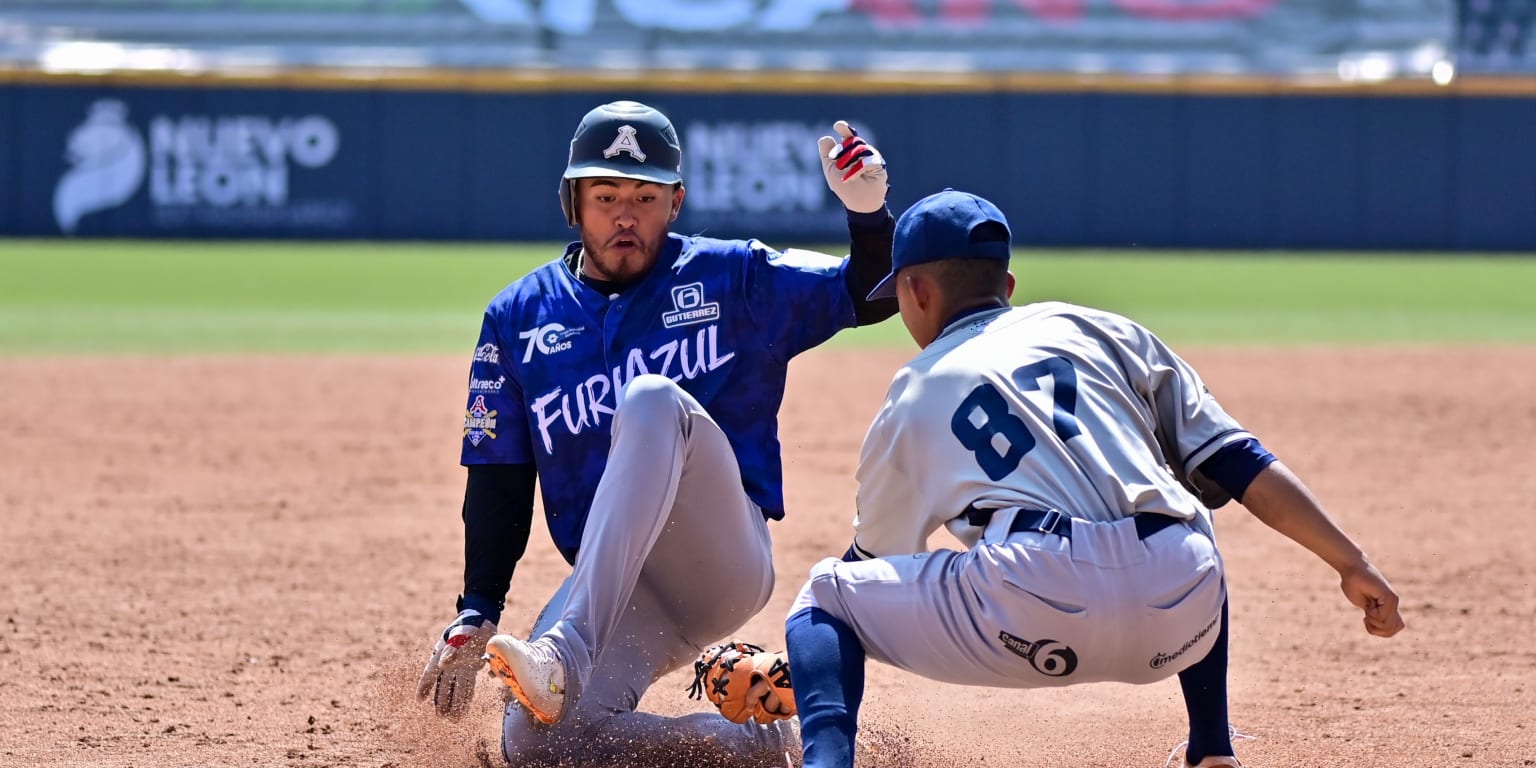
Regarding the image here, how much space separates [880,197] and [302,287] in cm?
1167

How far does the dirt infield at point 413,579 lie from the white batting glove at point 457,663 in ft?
0.52

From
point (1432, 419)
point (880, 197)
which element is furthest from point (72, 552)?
point (1432, 419)

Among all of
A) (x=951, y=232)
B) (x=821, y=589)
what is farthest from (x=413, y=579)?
(x=951, y=232)

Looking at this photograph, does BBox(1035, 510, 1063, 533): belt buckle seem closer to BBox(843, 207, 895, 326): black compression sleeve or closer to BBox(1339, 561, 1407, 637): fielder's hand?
BBox(1339, 561, 1407, 637): fielder's hand

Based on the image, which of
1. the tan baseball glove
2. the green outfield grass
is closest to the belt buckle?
the tan baseball glove

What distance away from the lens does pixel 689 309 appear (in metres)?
3.23

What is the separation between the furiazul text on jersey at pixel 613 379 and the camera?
316 centimetres

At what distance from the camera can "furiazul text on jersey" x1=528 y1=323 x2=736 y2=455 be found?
3158 millimetres

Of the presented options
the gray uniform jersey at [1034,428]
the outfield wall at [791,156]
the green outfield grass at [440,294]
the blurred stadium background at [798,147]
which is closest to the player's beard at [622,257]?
the gray uniform jersey at [1034,428]

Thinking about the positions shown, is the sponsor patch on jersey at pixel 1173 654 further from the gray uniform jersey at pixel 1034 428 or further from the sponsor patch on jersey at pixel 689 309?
the sponsor patch on jersey at pixel 689 309

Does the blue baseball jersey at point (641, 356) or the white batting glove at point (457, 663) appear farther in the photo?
the blue baseball jersey at point (641, 356)

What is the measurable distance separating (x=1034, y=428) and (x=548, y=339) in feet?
3.71

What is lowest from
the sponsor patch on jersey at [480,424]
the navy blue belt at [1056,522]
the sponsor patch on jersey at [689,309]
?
the sponsor patch on jersey at [480,424]

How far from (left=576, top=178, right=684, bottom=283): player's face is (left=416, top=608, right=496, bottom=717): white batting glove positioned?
0.71 m
